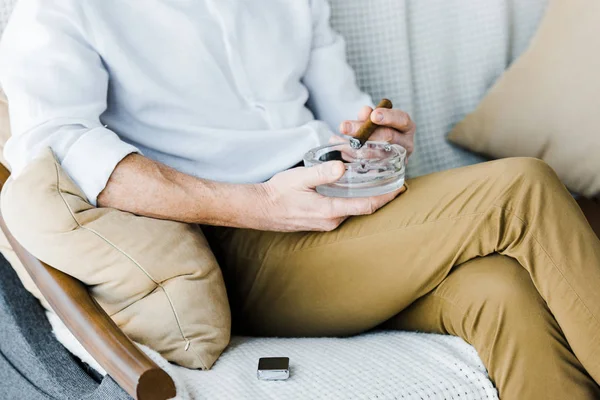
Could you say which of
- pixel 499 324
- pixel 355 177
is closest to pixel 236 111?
pixel 355 177

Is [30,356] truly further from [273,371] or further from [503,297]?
[503,297]

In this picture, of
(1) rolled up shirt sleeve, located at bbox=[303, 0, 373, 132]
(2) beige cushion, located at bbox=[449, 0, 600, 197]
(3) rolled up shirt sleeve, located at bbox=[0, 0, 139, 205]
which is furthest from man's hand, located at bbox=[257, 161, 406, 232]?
(2) beige cushion, located at bbox=[449, 0, 600, 197]

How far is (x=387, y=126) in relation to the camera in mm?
1506

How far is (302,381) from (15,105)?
651mm

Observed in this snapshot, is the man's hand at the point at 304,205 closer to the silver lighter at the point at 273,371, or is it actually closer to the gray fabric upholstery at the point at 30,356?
the silver lighter at the point at 273,371

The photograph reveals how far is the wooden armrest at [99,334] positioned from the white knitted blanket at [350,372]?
112 millimetres

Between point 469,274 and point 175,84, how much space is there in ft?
2.07

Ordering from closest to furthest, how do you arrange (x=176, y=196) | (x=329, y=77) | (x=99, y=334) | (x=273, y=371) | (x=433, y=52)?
(x=99, y=334)
(x=273, y=371)
(x=176, y=196)
(x=329, y=77)
(x=433, y=52)

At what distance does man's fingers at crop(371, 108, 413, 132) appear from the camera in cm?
143

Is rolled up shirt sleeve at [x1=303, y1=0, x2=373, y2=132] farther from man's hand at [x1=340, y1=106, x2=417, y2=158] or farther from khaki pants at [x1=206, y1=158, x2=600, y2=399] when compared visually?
khaki pants at [x1=206, y1=158, x2=600, y2=399]

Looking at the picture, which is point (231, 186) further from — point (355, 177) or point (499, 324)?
point (499, 324)

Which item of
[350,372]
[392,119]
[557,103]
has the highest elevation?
[392,119]

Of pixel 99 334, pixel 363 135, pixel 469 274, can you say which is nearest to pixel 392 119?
pixel 363 135

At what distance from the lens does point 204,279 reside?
1.25 m
